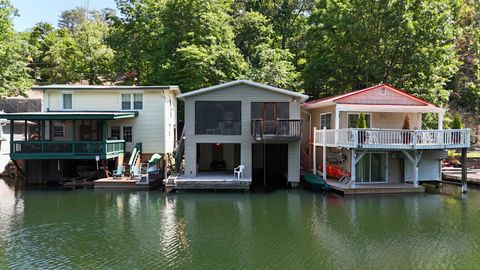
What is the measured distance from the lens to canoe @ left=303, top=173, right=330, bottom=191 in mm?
21097

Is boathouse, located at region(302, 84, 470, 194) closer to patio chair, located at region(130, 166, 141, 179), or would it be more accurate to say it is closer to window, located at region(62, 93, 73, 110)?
patio chair, located at region(130, 166, 141, 179)

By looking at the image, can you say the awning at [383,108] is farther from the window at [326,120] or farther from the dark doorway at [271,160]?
the dark doorway at [271,160]

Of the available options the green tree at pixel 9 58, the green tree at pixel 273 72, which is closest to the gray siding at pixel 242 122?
the green tree at pixel 273 72

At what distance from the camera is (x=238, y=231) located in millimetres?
13602

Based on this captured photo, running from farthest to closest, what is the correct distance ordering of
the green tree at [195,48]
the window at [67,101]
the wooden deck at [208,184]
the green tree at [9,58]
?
the green tree at [9,58] → the green tree at [195,48] → the window at [67,101] → the wooden deck at [208,184]

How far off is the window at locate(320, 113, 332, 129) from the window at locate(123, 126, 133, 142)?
12.3 meters

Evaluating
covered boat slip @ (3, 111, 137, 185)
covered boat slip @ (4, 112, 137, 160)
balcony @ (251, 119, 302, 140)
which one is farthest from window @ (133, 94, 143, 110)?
balcony @ (251, 119, 302, 140)

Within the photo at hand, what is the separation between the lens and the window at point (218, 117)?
22.7m

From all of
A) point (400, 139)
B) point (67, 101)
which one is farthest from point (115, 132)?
point (400, 139)

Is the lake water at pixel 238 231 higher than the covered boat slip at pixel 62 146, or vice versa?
the covered boat slip at pixel 62 146

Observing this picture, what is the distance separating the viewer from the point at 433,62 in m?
30.3

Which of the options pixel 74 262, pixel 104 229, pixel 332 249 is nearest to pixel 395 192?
pixel 332 249

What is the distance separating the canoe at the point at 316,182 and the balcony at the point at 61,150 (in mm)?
11466

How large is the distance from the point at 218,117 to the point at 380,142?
8.75m
